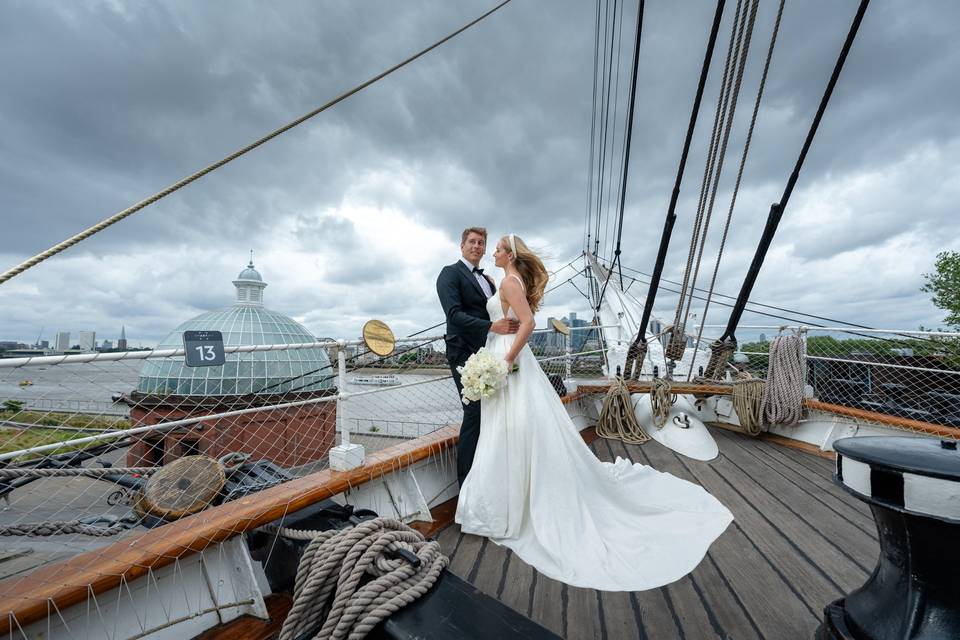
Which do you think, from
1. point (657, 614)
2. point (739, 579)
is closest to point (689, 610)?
point (657, 614)

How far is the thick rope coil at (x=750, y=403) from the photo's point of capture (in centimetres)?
351

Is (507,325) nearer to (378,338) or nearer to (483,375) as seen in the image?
(483,375)

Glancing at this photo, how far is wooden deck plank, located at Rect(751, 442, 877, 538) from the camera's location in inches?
78.9

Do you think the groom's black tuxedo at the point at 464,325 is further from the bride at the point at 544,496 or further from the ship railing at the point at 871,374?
the ship railing at the point at 871,374

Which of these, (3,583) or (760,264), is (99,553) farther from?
(760,264)

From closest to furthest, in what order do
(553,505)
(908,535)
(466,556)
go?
(908,535) → (466,556) → (553,505)

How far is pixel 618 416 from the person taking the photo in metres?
3.63

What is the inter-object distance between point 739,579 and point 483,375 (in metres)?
1.22

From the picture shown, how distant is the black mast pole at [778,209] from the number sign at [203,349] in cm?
330

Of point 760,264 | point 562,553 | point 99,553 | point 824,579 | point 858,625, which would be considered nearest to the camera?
point 858,625

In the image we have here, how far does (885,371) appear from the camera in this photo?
17.9 feet

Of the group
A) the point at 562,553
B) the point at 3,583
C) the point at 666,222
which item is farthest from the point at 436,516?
the point at 666,222

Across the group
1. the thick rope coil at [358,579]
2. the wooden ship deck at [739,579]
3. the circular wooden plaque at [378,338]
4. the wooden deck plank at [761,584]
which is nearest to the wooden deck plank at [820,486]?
the wooden ship deck at [739,579]

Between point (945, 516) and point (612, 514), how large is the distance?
1.36 metres
